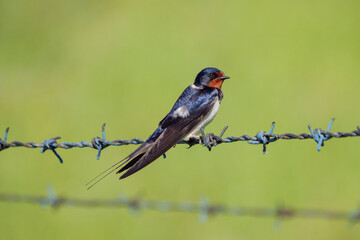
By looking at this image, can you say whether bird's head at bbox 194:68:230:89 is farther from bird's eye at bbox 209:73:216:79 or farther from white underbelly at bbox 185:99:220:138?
white underbelly at bbox 185:99:220:138

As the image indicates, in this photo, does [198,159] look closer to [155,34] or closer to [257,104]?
[257,104]

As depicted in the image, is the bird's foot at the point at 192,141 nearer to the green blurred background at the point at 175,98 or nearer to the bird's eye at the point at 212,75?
the bird's eye at the point at 212,75

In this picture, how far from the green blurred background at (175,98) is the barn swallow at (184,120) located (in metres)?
1.93

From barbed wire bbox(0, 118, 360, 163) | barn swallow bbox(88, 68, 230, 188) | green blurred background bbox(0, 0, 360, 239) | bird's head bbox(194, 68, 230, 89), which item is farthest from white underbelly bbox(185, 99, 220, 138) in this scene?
green blurred background bbox(0, 0, 360, 239)

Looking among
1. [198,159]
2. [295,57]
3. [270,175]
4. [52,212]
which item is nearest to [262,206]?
[270,175]

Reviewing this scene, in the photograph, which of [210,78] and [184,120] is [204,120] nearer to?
[184,120]

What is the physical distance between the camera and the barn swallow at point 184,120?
3.74 meters

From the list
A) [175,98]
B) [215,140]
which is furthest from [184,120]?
[175,98]

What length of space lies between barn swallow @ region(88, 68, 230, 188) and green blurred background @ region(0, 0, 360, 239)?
1930mm

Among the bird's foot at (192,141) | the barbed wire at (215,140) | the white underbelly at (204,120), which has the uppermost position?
the white underbelly at (204,120)

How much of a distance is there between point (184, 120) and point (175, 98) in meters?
3.62

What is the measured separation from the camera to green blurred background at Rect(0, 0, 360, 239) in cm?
610

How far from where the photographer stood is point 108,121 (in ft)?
24.5

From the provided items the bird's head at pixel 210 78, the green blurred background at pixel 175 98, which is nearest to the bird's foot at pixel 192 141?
the bird's head at pixel 210 78
